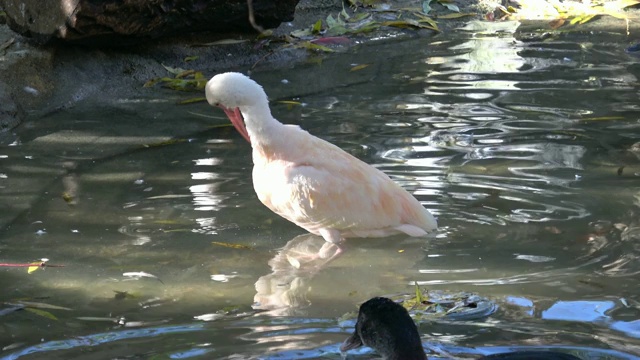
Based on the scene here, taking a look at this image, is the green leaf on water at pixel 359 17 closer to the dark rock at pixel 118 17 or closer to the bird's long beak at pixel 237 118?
the dark rock at pixel 118 17

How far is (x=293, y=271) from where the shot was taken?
17.5 feet

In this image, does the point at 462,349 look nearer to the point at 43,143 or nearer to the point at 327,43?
the point at 43,143

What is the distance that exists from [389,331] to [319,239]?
223 cm

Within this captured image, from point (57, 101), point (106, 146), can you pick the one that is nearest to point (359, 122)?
point (106, 146)

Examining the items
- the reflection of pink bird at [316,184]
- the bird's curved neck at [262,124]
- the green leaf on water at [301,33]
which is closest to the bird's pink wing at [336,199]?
the reflection of pink bird at [316,184]

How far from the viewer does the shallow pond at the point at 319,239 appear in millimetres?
4453

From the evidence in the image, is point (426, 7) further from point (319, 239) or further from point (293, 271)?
point (293, 271)

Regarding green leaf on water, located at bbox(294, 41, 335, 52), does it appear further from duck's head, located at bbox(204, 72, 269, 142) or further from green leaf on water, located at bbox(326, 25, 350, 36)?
duck's head, located at bbox(204, 72, 269, 142)

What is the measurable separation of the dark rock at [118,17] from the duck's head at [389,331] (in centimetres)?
539

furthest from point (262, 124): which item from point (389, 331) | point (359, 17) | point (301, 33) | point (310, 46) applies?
point (359, 17)

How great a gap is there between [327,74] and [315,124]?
1.73 metres

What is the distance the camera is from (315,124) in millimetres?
7668

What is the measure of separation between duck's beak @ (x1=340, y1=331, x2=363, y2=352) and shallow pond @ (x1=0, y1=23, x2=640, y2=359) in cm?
14

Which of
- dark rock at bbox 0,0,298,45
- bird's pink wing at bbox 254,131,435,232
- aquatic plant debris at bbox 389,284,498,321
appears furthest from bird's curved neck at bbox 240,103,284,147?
dark rock at bbox 0,0,298,45
